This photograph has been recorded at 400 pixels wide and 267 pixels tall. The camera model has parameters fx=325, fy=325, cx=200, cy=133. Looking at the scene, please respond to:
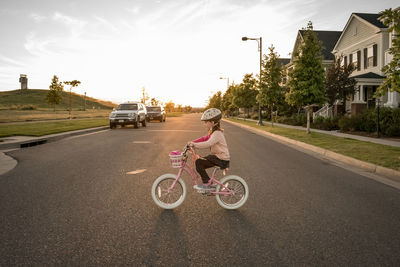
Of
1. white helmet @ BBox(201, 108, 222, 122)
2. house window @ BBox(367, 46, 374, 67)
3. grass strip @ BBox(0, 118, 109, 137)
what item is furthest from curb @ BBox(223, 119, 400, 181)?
house window @ BBox(367, 46, 374, 67)

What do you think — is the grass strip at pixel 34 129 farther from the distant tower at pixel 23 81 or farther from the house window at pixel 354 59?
the distant tower at pixel 23 81

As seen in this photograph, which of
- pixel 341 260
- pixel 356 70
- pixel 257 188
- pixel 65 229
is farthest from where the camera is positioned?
pixel 356 70

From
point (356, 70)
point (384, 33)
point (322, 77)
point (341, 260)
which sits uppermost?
point (384, 33)

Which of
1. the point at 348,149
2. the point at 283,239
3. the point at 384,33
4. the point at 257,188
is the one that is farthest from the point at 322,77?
the point at 283,239

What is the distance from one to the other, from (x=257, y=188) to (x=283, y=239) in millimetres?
2555

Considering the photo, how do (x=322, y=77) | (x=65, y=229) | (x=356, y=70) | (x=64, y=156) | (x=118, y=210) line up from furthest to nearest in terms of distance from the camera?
1. (x=356, y=70)
2. (x=322, y=77)
3. (x=64, y=156)
4. (x=118, y=210)
5. (x=65, y=229)

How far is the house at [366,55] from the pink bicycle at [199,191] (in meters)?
22.0

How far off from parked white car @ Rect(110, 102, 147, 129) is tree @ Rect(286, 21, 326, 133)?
12049mm

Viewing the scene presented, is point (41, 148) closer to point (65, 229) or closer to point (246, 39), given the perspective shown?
point (65, 229)

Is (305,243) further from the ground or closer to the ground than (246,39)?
closer to the ground

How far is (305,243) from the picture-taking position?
12.4 ft

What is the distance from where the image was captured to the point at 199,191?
5086mm

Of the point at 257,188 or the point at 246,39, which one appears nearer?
the point at 257,188

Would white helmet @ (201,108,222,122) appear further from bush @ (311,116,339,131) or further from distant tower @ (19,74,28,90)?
distant tower @ (19,74,28,90)
